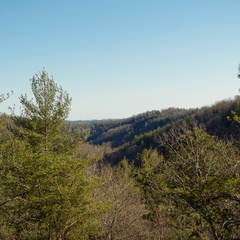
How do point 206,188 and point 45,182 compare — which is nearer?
point 206,188

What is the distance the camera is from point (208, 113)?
260 ft

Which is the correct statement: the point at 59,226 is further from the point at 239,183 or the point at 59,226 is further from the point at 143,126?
the point at 143,126

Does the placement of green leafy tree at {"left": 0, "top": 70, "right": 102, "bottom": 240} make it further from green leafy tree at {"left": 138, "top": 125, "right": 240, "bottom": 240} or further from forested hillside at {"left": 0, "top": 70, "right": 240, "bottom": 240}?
green leafy tree at {"left": 138, "top": 125, "right": 240, "bottom": 240}

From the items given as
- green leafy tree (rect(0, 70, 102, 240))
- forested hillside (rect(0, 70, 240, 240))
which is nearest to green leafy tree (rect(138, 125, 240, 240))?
forested hillside (rect(0, 70, 240, 240))

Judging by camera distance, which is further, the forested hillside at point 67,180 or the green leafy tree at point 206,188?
the forested hillside at point 67,180

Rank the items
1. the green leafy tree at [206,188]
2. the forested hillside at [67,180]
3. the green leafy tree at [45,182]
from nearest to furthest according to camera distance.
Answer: the green leafy tree at [206,188] < the forested hillside at [67,180] < the green leafy tree at [45,182]

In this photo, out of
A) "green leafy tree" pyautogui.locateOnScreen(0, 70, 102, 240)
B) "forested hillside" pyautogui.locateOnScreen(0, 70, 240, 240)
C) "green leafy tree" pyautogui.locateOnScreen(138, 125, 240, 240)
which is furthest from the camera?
"green leafy tree" pyautogui.locateOnScreen(0, 70, 102, 240)

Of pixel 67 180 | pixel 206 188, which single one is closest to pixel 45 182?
pixel 67 180

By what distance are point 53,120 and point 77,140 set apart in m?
1.69

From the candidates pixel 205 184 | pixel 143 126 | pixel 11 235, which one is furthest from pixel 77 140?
pixel 143 126

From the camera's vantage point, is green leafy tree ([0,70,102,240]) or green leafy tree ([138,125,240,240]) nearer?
green leafy tree ([138,125,240,240])

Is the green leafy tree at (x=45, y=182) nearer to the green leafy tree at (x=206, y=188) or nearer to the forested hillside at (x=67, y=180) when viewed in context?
the forested hillside at (x=67, y=180)

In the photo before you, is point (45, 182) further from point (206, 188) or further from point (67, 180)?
point (206, 188)

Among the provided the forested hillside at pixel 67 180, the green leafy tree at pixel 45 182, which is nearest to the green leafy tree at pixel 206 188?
the forested hillside at pixel 67 180
